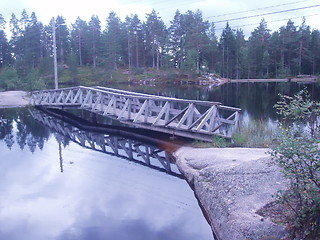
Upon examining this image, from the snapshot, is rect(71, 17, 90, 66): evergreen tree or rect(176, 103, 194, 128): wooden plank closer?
rect(176, 103, 194, 128): wooden plank

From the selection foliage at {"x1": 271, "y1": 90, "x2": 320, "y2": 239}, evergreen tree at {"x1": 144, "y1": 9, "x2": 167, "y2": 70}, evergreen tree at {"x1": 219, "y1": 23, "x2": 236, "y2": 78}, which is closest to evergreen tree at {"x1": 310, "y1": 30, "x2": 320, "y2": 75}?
evergreen tree at {"x1": 219, "y1": 23, "x2": 236, "y2": 78}

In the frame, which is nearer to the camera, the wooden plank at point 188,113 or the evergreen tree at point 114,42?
the wooden plank at point 188,113

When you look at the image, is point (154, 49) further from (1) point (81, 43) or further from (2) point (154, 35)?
(1) point (81, 43)

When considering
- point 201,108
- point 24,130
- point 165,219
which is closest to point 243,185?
point 165,219

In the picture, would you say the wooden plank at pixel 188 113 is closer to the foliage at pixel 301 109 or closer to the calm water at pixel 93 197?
the calm water at pixel 93 197

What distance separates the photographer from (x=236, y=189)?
21.2 ft

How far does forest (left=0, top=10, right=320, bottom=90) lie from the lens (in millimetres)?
55531

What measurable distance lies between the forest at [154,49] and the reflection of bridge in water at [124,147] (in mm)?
36280

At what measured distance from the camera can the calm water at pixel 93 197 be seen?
6398 mm

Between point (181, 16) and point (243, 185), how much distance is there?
61.3 meters

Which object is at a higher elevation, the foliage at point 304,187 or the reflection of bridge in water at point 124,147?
the foliage at point 304,187

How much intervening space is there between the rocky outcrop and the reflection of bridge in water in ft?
4.11

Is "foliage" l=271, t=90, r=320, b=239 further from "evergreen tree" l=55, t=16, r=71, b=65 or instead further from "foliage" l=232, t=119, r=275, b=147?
"evergreen tree" l=55, t=16, r=71, b=65

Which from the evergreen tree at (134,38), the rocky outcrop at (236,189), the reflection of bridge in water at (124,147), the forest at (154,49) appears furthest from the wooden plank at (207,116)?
the evergreen tree at (134,38)
